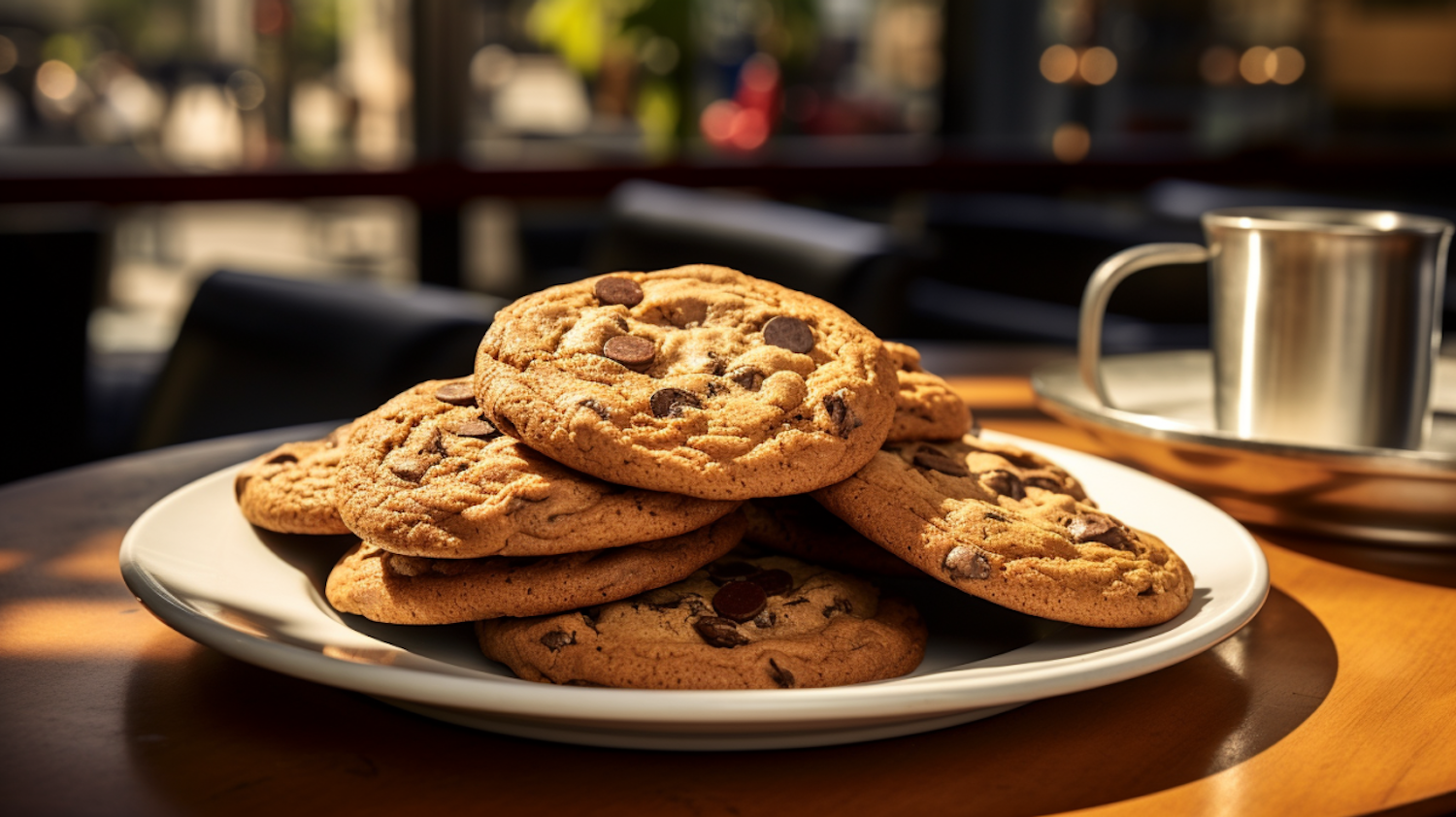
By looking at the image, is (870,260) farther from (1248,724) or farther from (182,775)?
(182,775)

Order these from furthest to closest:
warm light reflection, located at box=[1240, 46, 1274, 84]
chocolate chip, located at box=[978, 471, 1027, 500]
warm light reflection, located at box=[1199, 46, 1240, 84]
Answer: warm light reflection, located at box=[1240, 46, 1274, 84] → warm light reflection, located at box=[1199, 46, 1240, 84] → chocolate chip, located at box=[978, 471, 1027, 500]

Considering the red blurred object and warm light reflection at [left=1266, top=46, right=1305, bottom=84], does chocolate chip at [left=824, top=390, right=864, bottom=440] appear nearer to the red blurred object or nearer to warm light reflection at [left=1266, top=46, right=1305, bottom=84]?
the red blurred object

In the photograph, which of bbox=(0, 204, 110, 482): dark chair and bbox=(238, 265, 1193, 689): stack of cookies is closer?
bbox=(238, 265, 1193, 689): stack of cookies

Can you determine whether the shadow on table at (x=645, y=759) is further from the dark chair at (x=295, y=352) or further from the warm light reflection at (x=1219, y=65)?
the warm light reflection at (x=1219, y=65)

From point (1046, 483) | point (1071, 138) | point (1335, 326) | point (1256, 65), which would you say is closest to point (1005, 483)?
point (1046, 483)

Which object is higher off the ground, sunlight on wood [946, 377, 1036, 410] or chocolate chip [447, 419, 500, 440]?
chocolate chip [447, 419, 500, 440]

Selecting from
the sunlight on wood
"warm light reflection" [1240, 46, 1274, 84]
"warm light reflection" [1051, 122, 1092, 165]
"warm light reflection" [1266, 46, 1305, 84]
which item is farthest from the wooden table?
"warm light reflection" [1266, 46, 1305, 84]

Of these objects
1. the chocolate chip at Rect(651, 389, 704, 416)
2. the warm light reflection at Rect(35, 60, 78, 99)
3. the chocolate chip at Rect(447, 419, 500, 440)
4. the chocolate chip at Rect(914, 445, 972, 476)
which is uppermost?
the warm light reflection at Rect(35, 60, 78, 99)

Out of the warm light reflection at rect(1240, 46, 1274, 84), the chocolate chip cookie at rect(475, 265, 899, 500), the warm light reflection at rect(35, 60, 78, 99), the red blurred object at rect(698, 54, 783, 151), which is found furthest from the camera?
the warm light reflection at rect(1240, 46, 1274, 84)
